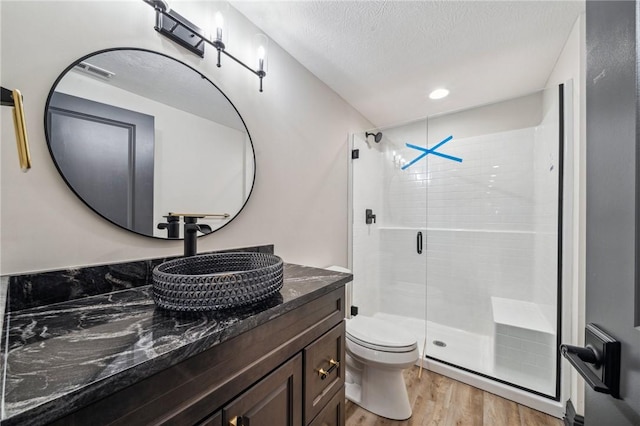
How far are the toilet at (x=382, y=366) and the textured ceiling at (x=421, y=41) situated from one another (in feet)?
6.05

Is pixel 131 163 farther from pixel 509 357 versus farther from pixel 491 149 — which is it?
pixel 491 149

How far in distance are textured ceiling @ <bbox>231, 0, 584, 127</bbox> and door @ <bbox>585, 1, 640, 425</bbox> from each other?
Result: 109 cm

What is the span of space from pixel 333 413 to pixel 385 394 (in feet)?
2.42

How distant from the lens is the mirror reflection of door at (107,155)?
83cm

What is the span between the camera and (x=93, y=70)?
895 mm

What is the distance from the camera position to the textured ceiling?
1.36 meters

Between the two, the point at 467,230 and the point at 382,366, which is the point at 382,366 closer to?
the point at 382,366

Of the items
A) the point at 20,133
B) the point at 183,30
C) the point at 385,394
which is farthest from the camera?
the point at 385,394

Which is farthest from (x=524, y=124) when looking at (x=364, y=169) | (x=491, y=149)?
(x=364, y=169)

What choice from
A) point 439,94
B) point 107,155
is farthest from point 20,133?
point 439,94

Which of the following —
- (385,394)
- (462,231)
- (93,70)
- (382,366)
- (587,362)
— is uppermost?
(93,70)

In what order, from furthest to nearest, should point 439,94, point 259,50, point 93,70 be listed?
point 439,94 < point 259,50 < point 93,70

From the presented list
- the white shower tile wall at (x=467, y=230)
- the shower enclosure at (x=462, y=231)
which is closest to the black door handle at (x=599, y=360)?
the shower enclosure at (x=462, y=231)

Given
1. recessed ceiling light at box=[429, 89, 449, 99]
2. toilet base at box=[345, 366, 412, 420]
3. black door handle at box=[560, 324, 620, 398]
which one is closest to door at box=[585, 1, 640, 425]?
black door handle at box=[560, 324, 620, 398]
